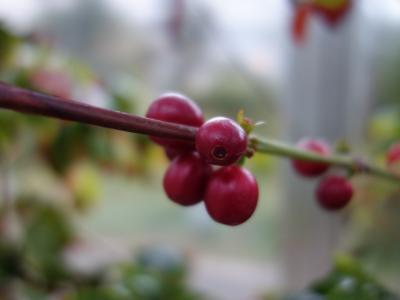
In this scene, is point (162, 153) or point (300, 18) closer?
point (300, 18)

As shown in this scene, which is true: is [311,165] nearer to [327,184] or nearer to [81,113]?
[327,184]

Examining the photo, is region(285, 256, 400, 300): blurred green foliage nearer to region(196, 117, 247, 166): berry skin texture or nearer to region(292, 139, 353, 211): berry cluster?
region(292, 139, 353, 211): berry cluster

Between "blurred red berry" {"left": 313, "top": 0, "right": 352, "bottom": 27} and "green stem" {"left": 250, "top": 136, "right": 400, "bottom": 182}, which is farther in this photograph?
"blurred red berry" {"left": 313, "top": 0, "right": 352, "bottom": 27}

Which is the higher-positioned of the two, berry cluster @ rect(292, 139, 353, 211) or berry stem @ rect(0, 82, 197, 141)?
berry cluster @ rect(292, 139, 353, 211)

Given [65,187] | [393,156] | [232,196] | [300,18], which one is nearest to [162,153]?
[65,187]

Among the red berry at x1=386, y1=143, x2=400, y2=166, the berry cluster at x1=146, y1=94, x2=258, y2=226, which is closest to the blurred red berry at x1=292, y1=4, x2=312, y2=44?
the red berry at x1=386, y1=143, x2=400, y2=166

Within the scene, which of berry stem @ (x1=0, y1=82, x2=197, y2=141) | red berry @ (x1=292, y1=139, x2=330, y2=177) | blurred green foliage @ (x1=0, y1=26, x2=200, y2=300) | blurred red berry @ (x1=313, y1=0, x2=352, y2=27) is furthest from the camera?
blurred green foliage @ (x1=0, y1=26, x2=200, y2=300)

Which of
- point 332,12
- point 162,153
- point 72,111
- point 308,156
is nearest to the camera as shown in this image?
point 72,111
